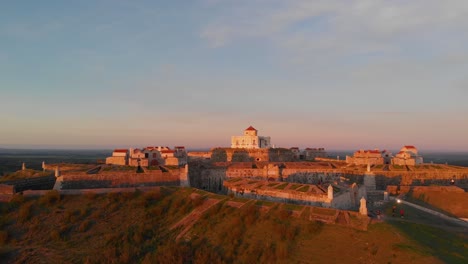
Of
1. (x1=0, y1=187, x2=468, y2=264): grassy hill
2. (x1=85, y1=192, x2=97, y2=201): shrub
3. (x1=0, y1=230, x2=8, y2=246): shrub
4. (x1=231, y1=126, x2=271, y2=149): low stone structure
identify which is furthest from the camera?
(x1=231, y1=126, x2=271, y2=149): low stone structure

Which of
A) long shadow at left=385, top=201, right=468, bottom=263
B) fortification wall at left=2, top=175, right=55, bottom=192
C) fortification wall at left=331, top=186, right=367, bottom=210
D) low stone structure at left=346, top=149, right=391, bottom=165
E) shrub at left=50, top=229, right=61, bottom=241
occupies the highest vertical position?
low stone structure at left=346, top=149, right=391, bottom=165

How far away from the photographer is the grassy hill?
17141mm

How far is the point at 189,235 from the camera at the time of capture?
2147cm

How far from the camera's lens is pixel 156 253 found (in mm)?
19469

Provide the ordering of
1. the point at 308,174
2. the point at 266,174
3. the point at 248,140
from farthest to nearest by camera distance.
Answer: the point at 248,140 → the point at 308,174 → the point at 266,174

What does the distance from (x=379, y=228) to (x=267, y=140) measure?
191ft

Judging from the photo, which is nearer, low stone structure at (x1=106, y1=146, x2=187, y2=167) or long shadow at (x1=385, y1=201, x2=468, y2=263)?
long shadow at (x1=385, y1=201, x2=468, y2=263)

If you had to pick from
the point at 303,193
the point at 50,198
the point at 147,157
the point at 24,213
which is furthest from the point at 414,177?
the point at 24,213

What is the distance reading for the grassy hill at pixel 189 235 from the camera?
17141mm

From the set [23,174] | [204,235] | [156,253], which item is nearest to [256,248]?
[204,235]

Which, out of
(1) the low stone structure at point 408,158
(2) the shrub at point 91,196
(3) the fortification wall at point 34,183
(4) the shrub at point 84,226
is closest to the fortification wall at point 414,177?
(1) the low stone structure at point 408,158

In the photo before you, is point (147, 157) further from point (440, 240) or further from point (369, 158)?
point (369, 158)

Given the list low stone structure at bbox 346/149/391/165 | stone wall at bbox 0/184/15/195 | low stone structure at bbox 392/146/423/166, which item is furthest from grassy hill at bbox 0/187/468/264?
low stone structure at bbox 392/146/423/166

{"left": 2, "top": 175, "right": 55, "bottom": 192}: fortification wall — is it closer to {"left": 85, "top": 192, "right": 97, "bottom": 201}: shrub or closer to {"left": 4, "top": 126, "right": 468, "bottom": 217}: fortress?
{"left": 4, "top": 126, "right": 468, "bottom": 217}: fortress
